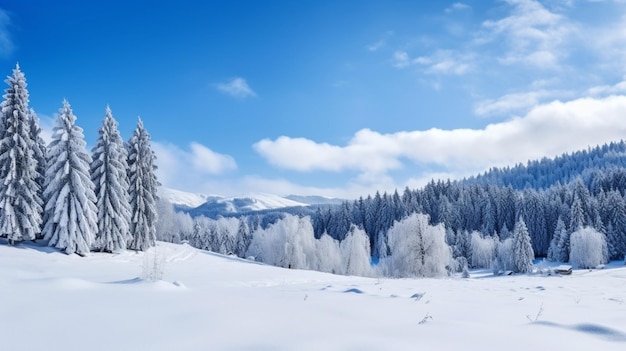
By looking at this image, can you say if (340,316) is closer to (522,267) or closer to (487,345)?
(487,345)

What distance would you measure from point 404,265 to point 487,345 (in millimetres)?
41610

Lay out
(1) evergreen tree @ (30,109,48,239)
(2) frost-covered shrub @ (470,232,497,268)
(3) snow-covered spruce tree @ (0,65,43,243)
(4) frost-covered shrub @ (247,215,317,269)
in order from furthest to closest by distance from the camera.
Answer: (2) frost-covered shrub @ (470,232,497,268) → (4) frost-covered shrub @ (247,215,317,269) → (1) evergreen tree @ (30,109,48,239) → (3) snow-covered spruce tree @ (0,65,43,243)

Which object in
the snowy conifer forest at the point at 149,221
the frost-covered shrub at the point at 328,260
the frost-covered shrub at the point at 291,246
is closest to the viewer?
the snowy conifer forest at the point at 149,221

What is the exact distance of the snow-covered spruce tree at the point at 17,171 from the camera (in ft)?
88.0

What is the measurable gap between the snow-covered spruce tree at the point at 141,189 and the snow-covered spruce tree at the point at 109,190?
9.92ft

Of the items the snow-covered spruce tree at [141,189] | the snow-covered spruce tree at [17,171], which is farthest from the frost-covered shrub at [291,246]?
the snow-covered spruce tree at [17,171]

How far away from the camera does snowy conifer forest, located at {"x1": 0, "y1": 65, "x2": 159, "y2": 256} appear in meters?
27.6

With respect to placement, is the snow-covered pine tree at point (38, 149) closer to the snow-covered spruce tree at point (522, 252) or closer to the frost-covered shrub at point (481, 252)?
the snow-covered spruce tree at point (522, 252)

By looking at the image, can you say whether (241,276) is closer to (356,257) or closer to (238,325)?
(238,325)

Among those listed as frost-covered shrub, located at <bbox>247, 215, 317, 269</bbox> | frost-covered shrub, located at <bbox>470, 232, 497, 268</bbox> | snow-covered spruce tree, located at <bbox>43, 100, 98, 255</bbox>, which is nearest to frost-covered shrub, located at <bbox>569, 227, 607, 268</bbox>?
frost-covered shrub, located at <bbox>470, 232, 497, 268</bbox>

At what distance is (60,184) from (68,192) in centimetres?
96

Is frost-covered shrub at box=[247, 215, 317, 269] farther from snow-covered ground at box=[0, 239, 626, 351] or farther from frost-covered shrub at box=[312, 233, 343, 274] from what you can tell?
snow-covered ground at box=[0, 239, 626, 351]

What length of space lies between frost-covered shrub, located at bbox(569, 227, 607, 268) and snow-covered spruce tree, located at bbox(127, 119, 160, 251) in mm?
69133

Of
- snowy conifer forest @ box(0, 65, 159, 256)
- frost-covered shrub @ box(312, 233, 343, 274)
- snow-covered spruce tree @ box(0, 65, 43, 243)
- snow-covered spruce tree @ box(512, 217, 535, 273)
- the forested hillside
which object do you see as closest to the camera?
snow-covered spruce tree @ box(0, 65, 43, 243)
